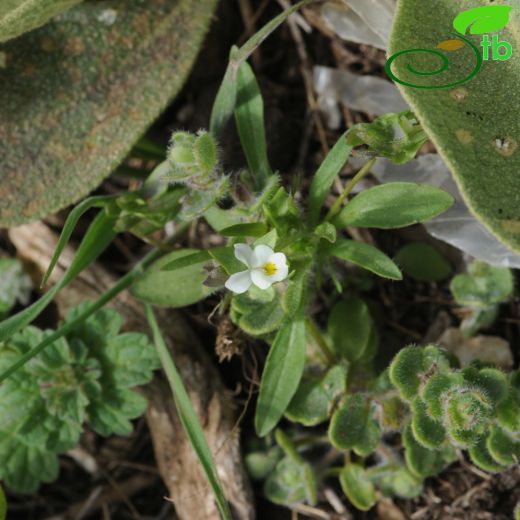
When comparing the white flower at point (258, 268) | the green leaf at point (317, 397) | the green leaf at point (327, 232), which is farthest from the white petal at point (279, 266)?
the green leaf at point (317, 397)

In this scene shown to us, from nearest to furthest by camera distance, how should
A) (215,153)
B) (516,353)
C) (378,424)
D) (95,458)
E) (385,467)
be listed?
1. (215,153)
2. (378,424)
3. (385,467)
4. (516,353)
5. (95,458)

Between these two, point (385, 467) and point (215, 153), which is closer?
point (215, 153)

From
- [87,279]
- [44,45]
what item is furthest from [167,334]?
[44,45]

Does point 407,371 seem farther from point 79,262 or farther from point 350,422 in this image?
point 79,262

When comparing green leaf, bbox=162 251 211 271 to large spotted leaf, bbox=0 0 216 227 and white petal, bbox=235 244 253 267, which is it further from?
large spotted leaf, bbox=0 0 216 227

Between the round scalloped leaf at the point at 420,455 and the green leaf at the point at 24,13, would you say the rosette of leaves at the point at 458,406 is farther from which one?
the green leaf at the point at 24,13

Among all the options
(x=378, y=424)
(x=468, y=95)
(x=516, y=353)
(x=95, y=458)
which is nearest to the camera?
(x=468, y=95)

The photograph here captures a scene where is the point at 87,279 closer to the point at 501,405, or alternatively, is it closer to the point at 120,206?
the point at 120,206
